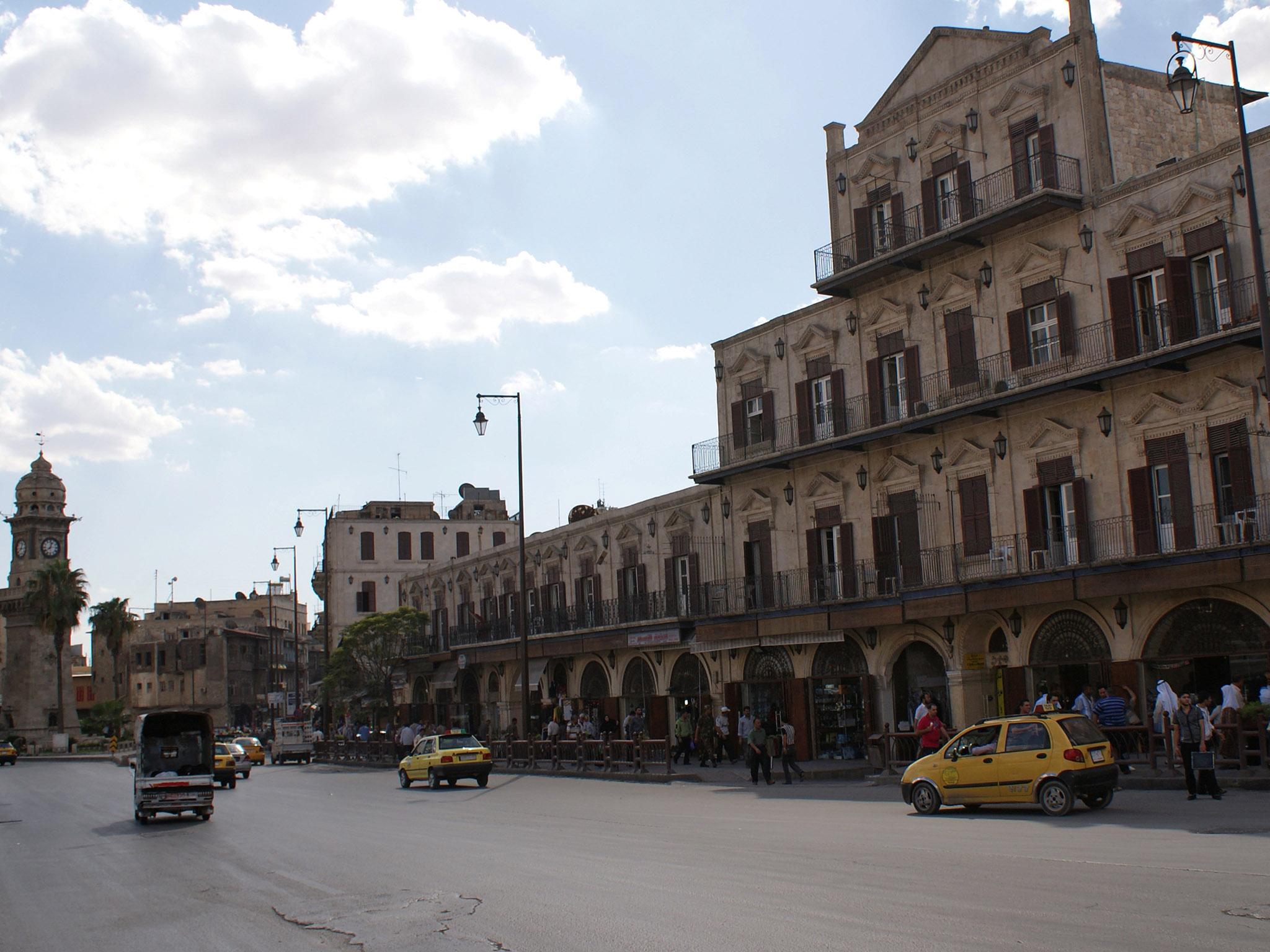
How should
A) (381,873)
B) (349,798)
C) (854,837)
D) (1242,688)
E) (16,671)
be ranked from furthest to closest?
1. (16,671)
2. (349,798)
3. (1242,688)
4. (854,837)
5. (381,873)

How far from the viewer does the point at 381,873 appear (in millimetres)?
14773

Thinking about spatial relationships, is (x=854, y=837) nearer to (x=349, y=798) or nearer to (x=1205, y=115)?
(x=349, y=798)

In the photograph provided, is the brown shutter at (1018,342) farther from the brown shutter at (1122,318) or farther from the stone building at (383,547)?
the stone building at (383,547)

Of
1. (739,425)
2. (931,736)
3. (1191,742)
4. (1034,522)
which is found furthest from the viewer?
(739,425)

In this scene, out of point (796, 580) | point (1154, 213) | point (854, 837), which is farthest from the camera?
point (796, 580)

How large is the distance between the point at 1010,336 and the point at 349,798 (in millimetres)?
19133

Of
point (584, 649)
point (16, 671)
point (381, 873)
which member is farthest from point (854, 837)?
point (16, 671)

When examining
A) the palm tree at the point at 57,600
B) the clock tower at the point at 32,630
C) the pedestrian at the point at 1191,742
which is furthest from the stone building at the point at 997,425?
the clock tower at the point at 32,630

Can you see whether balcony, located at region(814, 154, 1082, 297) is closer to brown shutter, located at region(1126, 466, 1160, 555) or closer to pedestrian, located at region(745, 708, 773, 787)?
brown shutter, located at region(1126, 466, 1160, 555)

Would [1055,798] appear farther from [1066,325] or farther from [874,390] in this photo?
[874,390]

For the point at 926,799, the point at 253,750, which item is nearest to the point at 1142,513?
the point at 926,799

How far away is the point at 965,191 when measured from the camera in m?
31.9

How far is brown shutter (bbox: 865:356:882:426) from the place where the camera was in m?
34.2

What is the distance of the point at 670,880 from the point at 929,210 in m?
24.0
